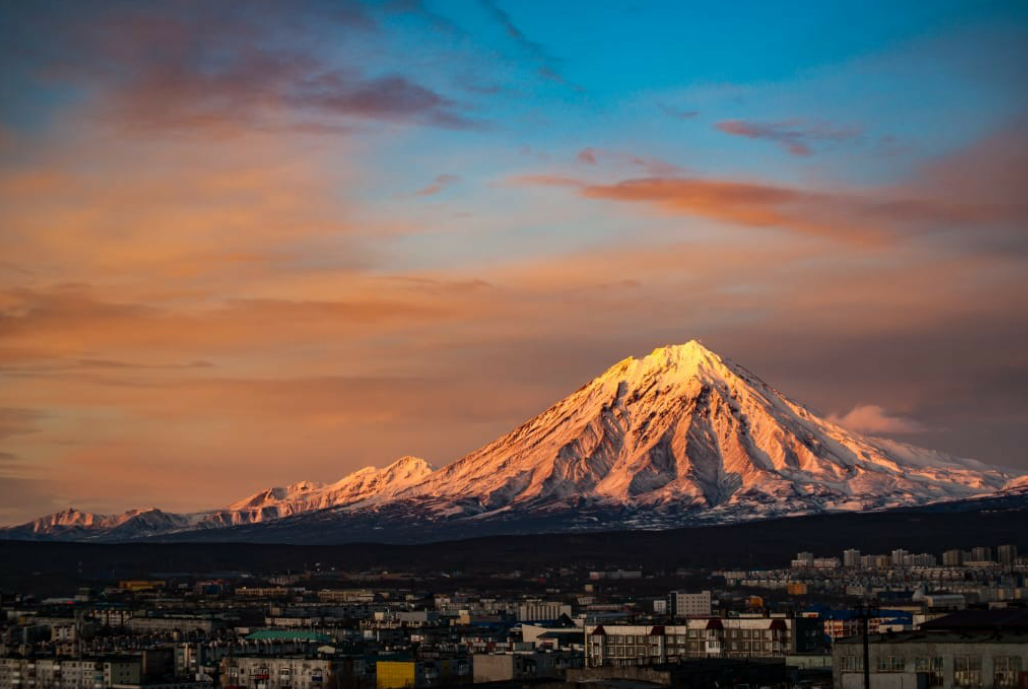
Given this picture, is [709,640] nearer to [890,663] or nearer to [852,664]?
[852,664]

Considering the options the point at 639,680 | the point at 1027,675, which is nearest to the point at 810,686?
the point at 639,680

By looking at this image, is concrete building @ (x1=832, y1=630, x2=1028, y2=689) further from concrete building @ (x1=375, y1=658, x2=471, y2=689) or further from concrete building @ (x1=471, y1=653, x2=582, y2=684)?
concrete building @ (x1=375, y1=658, x2=471, y2=689)

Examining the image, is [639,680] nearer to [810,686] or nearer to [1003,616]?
[810,686]

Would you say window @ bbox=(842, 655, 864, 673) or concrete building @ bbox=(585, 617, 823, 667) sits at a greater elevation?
concrete building @ bbox=(585, 617, 823, 667)

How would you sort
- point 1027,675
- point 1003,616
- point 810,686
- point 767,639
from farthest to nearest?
point 767,639, point 810,686, point 1003,616, point 1027,675

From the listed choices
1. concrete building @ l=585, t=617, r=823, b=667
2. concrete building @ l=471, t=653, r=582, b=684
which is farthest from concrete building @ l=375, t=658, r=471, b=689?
concrete building @ l=585, t=617, r=823, b=667

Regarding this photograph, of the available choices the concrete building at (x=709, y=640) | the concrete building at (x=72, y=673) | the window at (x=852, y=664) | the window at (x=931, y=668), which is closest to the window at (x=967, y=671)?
the window at (x=931, y=668)
